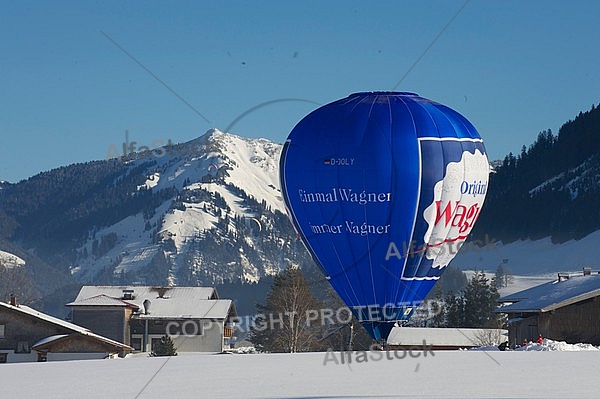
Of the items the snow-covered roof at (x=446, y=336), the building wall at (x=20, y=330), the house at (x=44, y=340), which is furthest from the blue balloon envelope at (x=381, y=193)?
the snow-covered roof at (x=446, y=336)

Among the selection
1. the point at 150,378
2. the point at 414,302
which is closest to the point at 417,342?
the point at 414,302

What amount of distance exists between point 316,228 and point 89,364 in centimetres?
800

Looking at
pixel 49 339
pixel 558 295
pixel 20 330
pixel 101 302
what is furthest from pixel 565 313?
pixel 101 302

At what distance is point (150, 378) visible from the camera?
979 inches

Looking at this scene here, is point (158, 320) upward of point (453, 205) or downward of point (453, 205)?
downward

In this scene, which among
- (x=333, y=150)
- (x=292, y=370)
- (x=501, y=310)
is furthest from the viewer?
(x=501, y=310)

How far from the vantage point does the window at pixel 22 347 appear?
5884 cm

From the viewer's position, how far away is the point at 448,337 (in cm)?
7838

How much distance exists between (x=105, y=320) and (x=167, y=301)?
254 inches

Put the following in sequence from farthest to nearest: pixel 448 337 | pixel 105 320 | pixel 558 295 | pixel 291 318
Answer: pixel 448 337 < pixel 105 320 < pixel 291 318 < pixel 558 295

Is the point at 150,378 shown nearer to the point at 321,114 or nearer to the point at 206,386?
the point at 206,386

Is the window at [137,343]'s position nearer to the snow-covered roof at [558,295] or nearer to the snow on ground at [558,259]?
the snow-covered roof at [558,295]

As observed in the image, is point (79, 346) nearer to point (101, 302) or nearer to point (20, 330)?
point (20, 330)

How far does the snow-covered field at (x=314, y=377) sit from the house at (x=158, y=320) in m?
40.5
